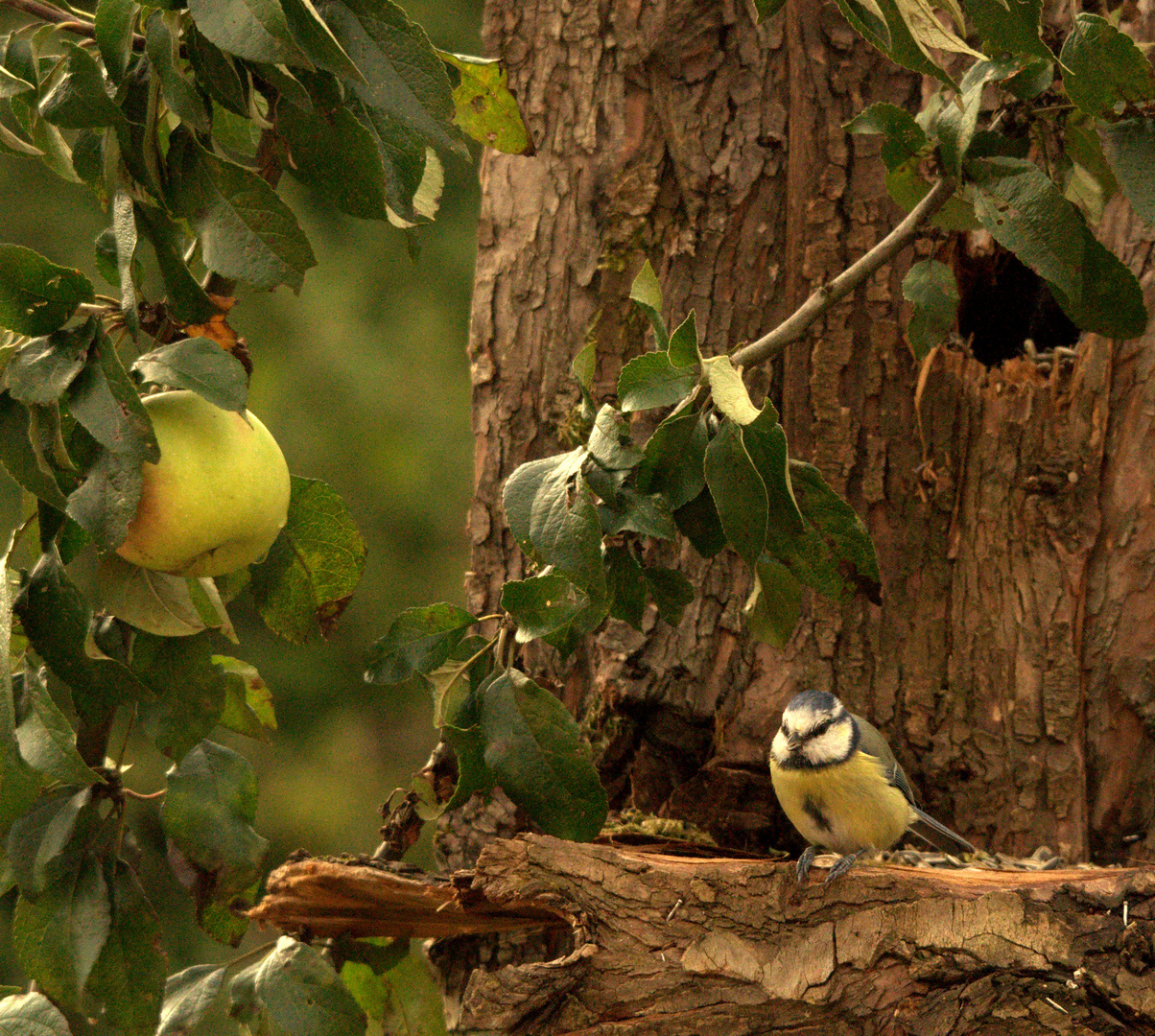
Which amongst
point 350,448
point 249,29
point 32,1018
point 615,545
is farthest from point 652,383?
point 350,448

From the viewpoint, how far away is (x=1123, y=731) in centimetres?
146

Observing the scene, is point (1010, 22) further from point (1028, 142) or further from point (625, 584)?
point (625, 584)

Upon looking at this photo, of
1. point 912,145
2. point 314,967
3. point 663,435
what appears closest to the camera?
point 663,435

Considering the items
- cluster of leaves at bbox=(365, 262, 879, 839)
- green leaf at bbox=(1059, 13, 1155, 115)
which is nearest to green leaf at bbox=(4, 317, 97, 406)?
cluster of leaves at bbox=(365, 262, 879, 839)

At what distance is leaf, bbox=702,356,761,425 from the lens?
3.03 feet

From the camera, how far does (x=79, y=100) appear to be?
0.89 m

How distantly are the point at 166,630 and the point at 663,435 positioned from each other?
18.1 inches

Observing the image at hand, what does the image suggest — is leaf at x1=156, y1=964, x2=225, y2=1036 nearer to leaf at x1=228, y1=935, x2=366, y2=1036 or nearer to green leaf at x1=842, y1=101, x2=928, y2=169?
leaf at x1=228, y1=935, x2=366, y2=1036

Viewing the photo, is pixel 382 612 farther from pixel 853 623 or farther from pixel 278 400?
pixel 853 623

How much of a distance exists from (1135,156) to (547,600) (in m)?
0.67

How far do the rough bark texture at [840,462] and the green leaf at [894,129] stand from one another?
1.16 feet

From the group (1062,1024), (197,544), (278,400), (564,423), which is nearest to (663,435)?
(197,544)

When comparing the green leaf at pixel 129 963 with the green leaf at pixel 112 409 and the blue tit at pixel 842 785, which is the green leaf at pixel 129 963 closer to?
the green leaf at pixel 112 409

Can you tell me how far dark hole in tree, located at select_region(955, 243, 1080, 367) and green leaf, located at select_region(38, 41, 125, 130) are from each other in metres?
1.08
